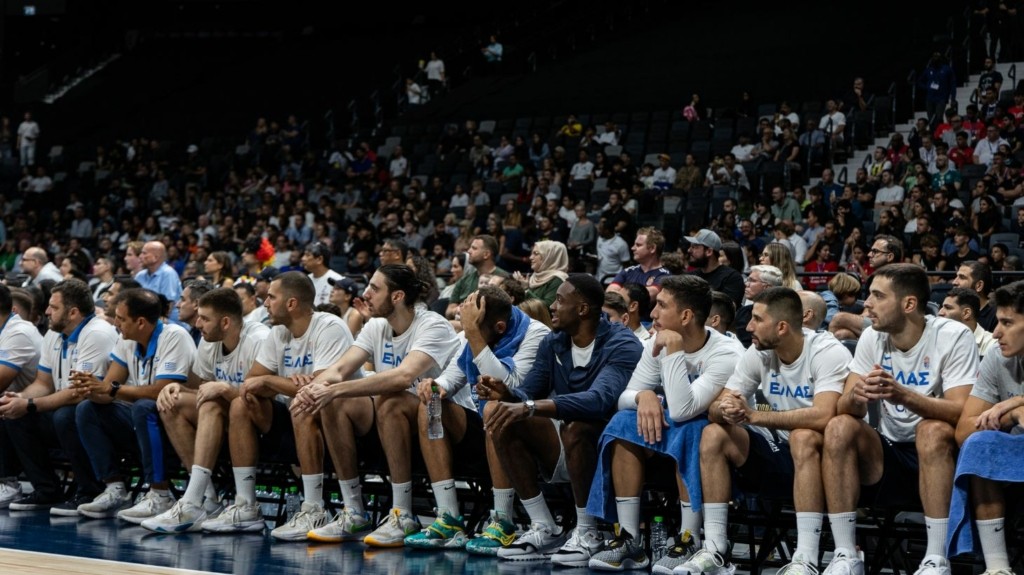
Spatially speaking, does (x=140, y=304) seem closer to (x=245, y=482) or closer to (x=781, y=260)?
(x=245, y=482)

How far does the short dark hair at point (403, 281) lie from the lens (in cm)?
623

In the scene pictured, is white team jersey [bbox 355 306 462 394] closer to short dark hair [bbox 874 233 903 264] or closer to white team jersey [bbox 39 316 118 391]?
white team jersey [bbox 39 316 118 391]

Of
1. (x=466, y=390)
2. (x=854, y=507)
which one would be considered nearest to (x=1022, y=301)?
(x=854, y=507)

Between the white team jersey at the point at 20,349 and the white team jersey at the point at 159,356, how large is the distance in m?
0.75

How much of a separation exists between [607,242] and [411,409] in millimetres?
7066

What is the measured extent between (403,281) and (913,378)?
255 cm

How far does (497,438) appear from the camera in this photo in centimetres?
555

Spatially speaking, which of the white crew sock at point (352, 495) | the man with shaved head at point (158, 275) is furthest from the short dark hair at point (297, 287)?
the man with shaved head at point (158, 275)

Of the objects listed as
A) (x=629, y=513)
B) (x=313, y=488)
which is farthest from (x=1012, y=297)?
(x=313, y=488)

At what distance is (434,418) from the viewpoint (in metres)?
5.78

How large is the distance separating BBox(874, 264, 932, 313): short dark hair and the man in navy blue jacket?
124 centimetres

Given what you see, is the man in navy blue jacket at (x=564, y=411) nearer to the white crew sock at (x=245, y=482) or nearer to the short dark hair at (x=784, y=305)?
the short dark hair at (x=784, y=305)

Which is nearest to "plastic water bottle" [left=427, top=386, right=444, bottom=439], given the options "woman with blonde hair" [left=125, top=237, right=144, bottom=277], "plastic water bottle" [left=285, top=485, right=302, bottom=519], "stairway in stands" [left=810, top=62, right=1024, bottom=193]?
"plastic water bottle" [left=285, top=485, right=302, bottom=519]

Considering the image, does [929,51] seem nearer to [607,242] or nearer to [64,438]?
[607,242]
